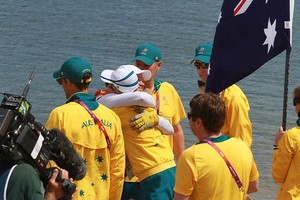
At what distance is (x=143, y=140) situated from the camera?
622 cm

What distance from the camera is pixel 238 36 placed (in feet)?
20.4

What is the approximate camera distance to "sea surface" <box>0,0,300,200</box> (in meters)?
12.7

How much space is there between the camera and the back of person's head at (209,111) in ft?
16.0

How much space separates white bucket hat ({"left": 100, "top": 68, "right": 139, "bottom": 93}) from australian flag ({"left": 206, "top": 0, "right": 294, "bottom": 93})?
2.08 feet

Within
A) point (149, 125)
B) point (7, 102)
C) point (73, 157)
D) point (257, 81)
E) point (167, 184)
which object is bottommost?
point (257, 81)

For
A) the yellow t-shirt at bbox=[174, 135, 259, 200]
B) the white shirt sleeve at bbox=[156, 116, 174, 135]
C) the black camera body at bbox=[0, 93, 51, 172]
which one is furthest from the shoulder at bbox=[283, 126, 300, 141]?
the black camera body at bbox=[0, 93, 51, 172]

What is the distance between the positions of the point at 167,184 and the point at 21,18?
43.8ft

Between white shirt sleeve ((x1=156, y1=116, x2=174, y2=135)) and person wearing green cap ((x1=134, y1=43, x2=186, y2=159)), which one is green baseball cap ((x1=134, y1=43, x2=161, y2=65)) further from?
white shirt sleeve ((x1=156, y1=116, x2=174, y2=135))

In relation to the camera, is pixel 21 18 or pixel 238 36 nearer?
pixel 238 36

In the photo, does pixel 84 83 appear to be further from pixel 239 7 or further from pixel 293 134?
pixel 293 134

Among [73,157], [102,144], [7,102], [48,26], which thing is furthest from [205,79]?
[48,26]

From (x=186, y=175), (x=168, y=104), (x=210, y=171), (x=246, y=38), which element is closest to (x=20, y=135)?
(x=186, y=175)

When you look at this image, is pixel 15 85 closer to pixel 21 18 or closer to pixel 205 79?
pixel 21 18

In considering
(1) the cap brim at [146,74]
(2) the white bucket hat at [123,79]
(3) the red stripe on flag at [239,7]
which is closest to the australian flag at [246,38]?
(3) the red stripe on flag at [239,7]
